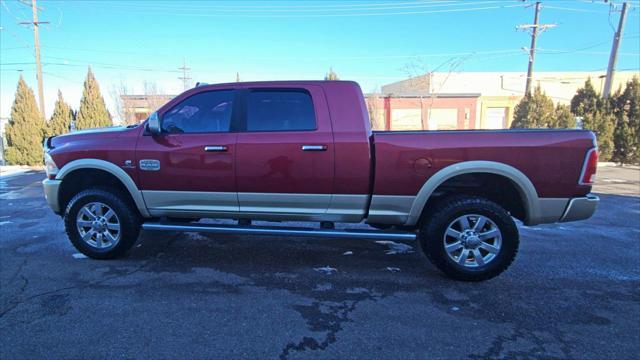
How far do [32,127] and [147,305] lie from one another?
18249 millimetres

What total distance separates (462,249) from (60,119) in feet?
66.6

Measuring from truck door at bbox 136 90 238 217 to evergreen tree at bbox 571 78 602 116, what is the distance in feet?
65.8

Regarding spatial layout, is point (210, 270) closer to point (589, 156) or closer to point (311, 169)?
→ point (311, 169)

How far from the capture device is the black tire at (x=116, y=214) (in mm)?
4477

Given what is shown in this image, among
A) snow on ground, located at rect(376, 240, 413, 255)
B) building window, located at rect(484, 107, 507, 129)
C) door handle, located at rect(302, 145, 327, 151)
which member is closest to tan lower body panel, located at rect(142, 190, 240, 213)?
door handle, located at rect(302, 145, 327, 151)

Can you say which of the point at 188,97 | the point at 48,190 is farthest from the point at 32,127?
the point at 188,97

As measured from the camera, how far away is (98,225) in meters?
4.54

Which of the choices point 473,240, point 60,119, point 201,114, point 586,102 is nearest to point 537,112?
point 586,102

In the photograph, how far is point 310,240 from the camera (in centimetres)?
552

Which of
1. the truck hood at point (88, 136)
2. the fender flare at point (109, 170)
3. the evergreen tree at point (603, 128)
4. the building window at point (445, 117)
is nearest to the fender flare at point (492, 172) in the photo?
the fender flare at point (109, 170)

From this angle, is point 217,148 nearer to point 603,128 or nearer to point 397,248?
point 397,248

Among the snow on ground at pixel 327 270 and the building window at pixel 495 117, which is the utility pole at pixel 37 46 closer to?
the snow on ground at pixel 327 270

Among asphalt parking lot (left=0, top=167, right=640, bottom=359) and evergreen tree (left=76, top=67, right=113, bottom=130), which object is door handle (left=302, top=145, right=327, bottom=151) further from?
evergreen tree (left=76, top=67, right=113, bottom=130)

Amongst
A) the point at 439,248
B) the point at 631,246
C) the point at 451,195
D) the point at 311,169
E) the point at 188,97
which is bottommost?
the point at 631,246
